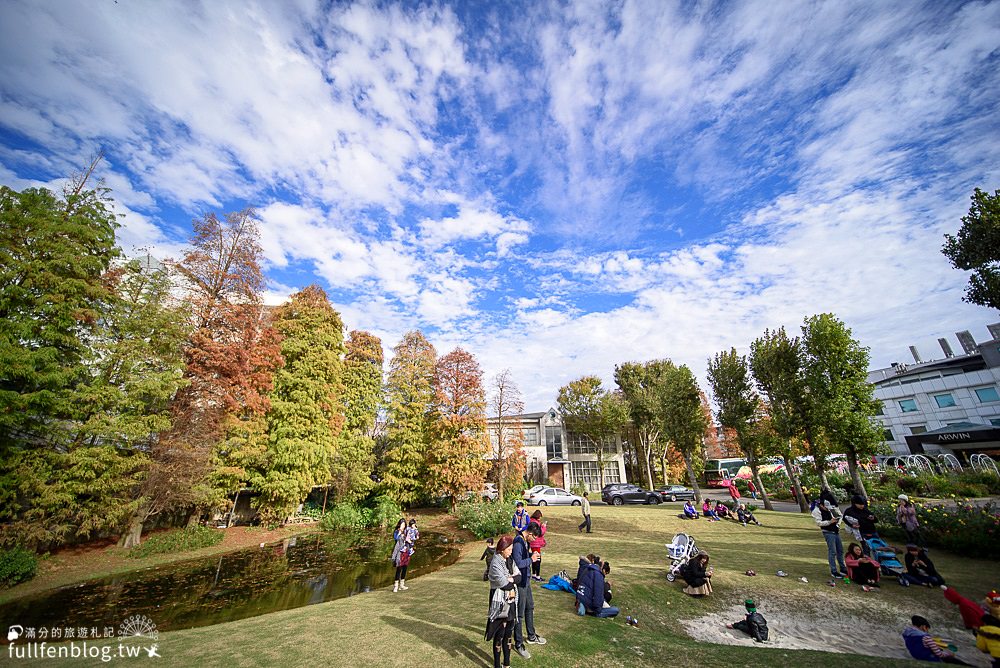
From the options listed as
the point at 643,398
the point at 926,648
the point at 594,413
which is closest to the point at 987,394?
the point at 643,398

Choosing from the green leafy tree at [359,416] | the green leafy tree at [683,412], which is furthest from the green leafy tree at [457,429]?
the green leafy tree at [683,412]

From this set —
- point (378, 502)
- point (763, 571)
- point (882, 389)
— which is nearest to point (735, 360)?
point (763, 571)

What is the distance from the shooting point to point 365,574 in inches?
523

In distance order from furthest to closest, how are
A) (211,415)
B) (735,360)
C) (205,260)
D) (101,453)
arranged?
1. (735,360)
2. (205,260)
3. (211,415)
4. (101,453)

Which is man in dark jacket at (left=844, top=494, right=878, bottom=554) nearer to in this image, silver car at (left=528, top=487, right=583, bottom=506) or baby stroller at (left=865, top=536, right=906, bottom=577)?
baby stroller at (left=865, top=536, right=906, bottom=577)

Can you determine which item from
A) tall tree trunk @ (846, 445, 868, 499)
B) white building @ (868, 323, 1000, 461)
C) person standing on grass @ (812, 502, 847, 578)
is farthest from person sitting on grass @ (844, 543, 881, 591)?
white building @ (868, 323, 1000, 461)

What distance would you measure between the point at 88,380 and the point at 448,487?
17.8m

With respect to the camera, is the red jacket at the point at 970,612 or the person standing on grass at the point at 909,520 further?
the person standing on grass at the point at 909,520

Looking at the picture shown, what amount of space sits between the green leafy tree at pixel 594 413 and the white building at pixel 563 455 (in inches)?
25.9

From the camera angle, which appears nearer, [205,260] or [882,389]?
[205,260]

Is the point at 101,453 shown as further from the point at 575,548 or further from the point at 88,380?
the point at 575,548

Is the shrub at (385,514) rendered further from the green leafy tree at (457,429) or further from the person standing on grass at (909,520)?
the person standing on grass at (909,520)

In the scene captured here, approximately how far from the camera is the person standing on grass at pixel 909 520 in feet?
36.9

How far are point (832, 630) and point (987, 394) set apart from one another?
4761 centimetres
